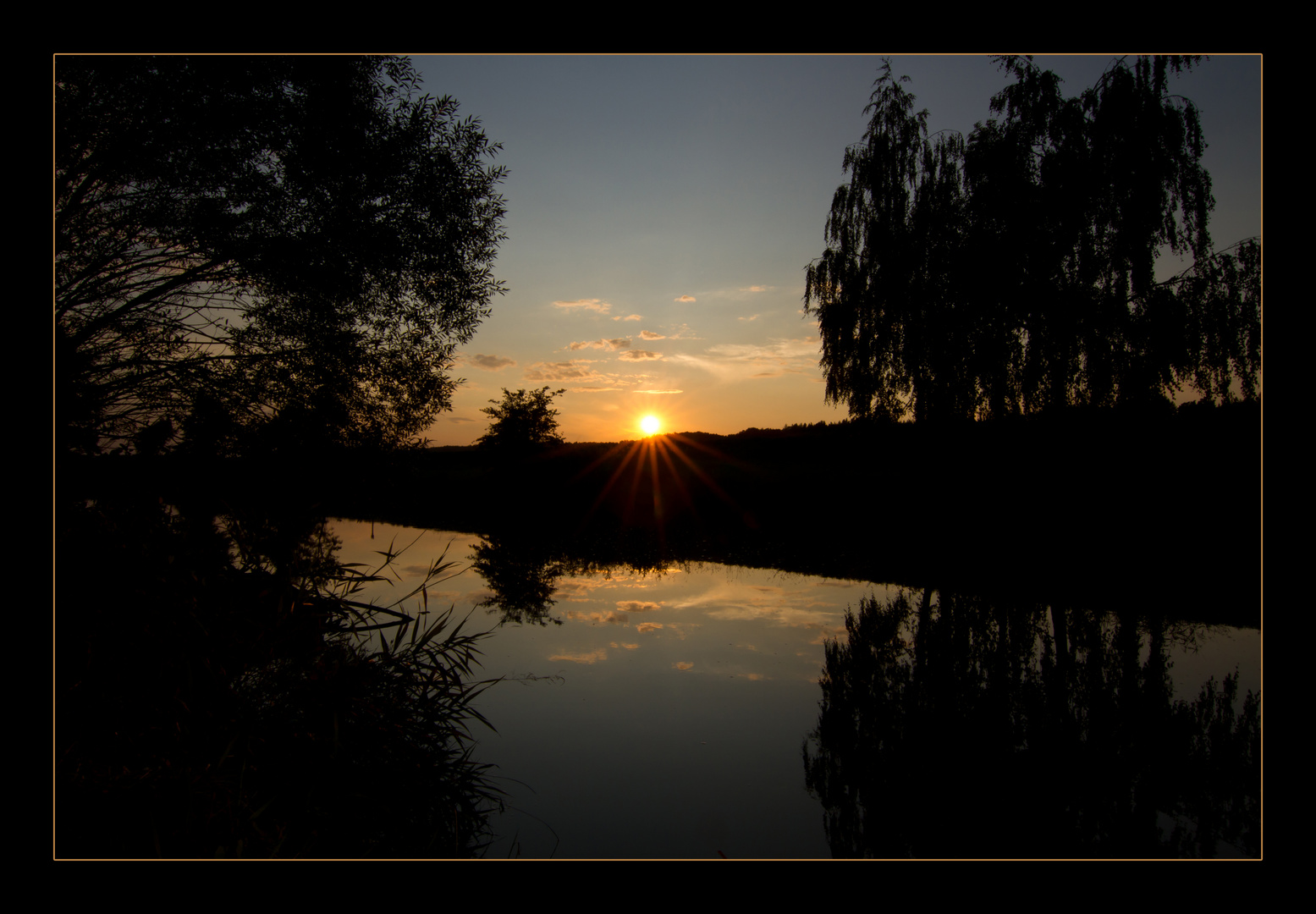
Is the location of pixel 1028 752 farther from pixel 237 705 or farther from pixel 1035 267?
pixel 1035 267

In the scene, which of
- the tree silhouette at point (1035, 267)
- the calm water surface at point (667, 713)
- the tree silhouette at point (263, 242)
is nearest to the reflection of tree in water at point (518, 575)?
the calm water surface at point (667, 713)

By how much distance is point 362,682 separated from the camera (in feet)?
16.4

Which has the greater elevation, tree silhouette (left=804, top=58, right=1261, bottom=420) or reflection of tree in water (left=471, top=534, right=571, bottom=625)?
tree silhouette (left=804, top=58, right=1261, bottom=420)

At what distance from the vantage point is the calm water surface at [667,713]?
4621 mm

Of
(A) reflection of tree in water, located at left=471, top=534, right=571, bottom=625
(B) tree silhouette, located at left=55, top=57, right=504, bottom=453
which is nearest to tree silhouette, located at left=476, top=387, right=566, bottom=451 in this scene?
(A) reflection of tree in water, located at left=471, top=534, right=571, bottom=625

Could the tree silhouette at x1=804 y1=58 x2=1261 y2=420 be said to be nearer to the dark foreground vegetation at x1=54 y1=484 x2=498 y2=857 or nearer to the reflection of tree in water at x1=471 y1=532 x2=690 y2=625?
the reflection of tree in water at x1=471 y1=532 x2=690 y2=625

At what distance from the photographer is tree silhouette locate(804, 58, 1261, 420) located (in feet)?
32.3

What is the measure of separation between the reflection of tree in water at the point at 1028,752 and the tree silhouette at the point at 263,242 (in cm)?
731

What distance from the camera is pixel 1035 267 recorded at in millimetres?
11516

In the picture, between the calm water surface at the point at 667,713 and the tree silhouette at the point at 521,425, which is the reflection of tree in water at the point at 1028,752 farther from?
the tree silhouette at the point at 521,425

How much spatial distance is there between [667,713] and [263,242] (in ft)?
23.8

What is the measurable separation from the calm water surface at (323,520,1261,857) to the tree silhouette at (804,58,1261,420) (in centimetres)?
470

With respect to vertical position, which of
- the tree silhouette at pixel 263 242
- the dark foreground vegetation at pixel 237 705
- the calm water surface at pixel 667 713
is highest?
the tree silhouette at pixel 263 242
